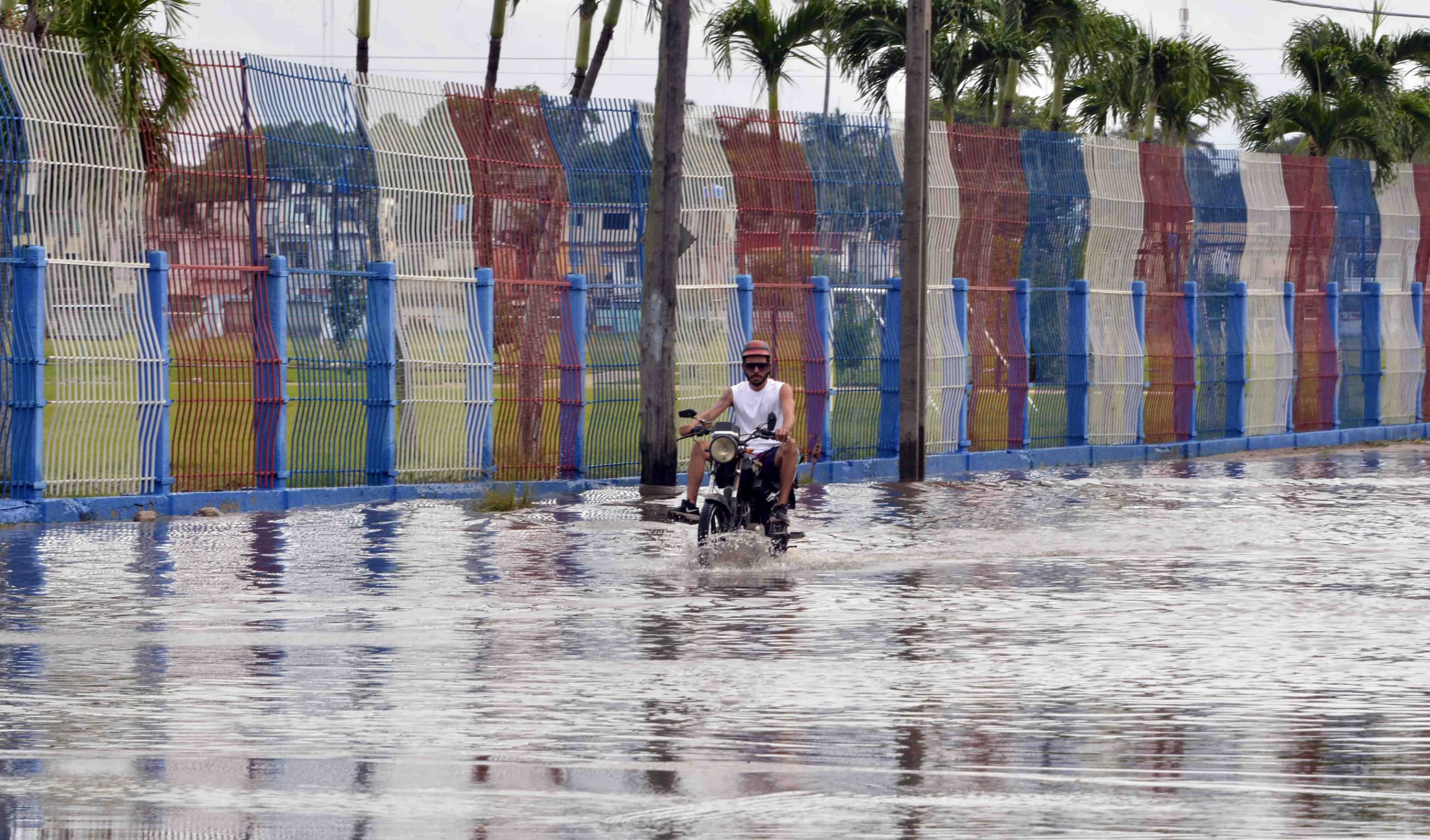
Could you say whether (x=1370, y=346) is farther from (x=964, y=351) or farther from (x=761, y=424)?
(x=761, y=424)

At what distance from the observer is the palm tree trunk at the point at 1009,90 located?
1606 inches

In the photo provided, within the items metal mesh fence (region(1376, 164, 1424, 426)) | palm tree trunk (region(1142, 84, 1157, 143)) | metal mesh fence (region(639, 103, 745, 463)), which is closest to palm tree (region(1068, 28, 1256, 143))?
palm tree trunk (region(1142, 84, 1157, 143))

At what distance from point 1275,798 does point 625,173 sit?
52.4 feet

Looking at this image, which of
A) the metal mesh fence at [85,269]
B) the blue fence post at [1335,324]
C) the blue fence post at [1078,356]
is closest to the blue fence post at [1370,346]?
the blue fence post at [1335,324]

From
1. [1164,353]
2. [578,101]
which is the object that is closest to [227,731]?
[578,101]

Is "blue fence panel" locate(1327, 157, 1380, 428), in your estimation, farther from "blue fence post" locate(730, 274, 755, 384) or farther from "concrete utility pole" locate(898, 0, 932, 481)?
"blue fence post" locate(730, 274, 755, 384)

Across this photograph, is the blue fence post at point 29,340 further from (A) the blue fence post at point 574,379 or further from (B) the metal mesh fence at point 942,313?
(B) the metal mesh fence at point 942,313

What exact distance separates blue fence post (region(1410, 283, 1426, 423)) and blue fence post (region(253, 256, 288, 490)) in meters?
22.1

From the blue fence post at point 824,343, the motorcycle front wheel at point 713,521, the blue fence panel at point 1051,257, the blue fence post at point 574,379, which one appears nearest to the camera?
the motorcycle front wheel at point 713,521

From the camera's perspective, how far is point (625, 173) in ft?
74.5

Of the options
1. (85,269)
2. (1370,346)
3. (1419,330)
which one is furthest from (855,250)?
(1419,330)

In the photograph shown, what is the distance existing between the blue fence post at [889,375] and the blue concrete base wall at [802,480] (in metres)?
0.31

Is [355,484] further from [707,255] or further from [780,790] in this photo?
[780,790]

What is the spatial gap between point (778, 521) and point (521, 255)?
679cm
